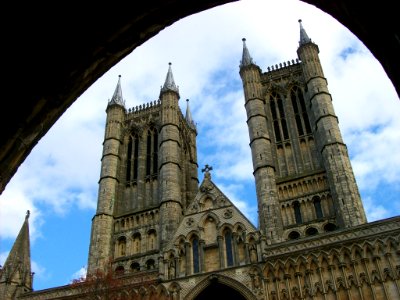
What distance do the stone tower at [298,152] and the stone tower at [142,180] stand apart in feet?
23.8

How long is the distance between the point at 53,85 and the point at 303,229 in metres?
29.1

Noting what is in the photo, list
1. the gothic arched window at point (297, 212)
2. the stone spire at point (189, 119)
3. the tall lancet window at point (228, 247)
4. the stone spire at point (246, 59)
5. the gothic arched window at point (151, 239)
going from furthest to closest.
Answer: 1. the stone spire at point (189, 119)
2. the stone spire at point (246, 59)
3. the gothic arched window at point (151, 239)
4. the gothic arched window at point (297, 212)
5. the tall lancet window at point (228, 247)

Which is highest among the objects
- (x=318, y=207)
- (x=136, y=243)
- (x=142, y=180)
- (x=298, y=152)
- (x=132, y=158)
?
(x=132, y=158)

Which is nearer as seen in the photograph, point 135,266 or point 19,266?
point 19,266

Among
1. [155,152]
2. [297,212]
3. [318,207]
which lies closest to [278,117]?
[297,212]

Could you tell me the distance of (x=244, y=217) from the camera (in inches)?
965

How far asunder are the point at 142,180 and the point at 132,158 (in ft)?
10.2

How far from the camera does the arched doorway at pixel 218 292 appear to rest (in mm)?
22266

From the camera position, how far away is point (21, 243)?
101 ft

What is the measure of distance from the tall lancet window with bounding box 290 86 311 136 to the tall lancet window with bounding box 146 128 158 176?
43.3ft

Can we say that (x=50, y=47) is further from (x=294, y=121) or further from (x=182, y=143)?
(x=182, y=143)

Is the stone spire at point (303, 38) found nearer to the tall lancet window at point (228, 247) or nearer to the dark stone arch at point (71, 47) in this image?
the tall lancet window at point (228, 247)

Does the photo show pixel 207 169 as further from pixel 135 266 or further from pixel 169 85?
pixel 169 85

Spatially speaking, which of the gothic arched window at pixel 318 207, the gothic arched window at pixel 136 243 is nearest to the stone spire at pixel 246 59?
the gothic arched window at pixel 318 207
